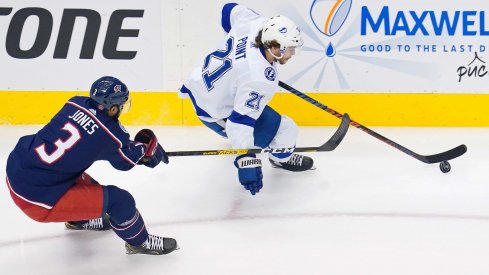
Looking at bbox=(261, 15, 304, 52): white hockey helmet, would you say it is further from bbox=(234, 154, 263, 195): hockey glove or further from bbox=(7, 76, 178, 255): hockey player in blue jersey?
bbox=(7, 76, 178, 255): hockey player in blue jersey

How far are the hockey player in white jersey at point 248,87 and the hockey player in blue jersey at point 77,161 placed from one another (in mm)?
683

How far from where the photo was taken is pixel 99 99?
2346 millimetres

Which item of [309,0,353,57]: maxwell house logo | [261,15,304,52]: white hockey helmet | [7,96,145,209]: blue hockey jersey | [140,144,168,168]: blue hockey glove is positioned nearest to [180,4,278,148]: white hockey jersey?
[261,15,304,52]: white hockey helmet

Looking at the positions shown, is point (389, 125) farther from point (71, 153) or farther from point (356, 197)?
point (71, 153)

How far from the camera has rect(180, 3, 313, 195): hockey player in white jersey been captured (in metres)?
3.00

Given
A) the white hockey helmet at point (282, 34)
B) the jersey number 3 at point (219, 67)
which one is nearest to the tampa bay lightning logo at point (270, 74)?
the white hockey helmet at point (282, 34)

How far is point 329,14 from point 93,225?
2171 millimetres

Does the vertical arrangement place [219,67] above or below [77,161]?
above

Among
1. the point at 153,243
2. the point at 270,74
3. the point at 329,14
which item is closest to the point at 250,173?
the point at 270,74

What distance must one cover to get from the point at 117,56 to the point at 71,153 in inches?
83.0

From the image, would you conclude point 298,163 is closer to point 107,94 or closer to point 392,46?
point 392,46

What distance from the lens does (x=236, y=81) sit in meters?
3.12

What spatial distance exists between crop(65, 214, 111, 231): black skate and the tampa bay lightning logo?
0.93 meters

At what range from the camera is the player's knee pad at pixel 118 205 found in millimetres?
2410
